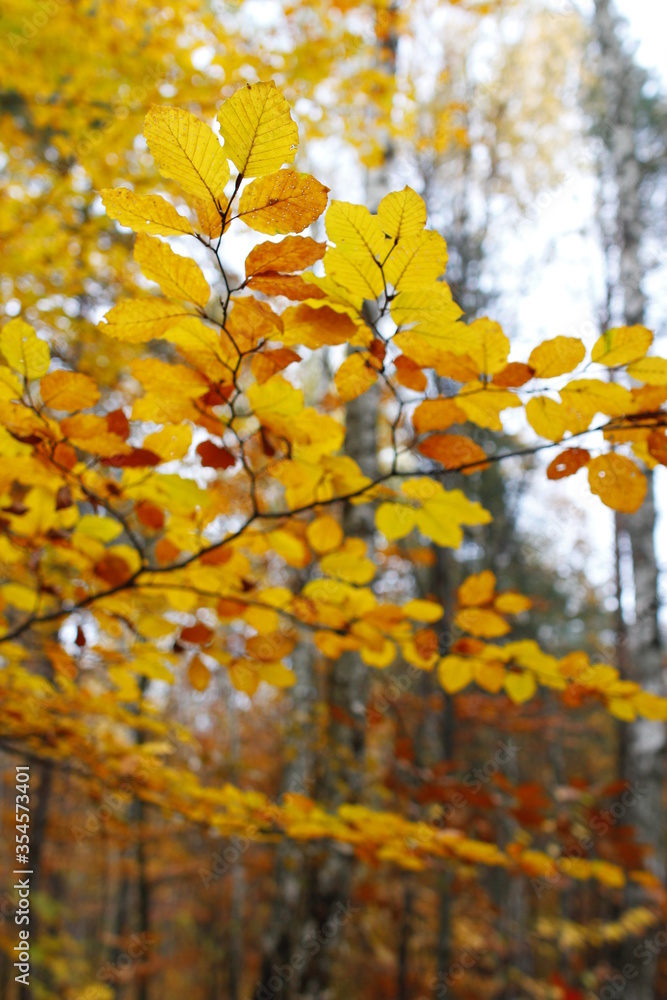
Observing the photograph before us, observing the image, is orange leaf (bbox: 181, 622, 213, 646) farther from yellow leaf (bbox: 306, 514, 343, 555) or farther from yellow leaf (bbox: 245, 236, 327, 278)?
yellow leaf (bbox: 245, 236, 327, 278)

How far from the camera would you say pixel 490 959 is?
928cm

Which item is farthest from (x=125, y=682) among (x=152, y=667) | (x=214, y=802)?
(x=214, y=802)

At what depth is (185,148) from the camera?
47 centimetres

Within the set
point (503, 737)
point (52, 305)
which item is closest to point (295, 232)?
point (52, 305)

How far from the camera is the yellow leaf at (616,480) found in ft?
2.31

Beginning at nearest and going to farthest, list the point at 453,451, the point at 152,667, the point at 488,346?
the point at 488,346
the point at 453,451
the point at 152,667

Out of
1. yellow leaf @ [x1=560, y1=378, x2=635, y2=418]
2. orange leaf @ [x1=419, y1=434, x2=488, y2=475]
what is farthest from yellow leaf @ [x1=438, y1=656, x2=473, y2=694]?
yellow leaf @ [x1=560, y1=378, x2=635, y2=418]

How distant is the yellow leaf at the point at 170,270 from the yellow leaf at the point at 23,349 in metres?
0.22

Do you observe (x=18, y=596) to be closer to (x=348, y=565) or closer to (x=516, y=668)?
(x=348, y=565)

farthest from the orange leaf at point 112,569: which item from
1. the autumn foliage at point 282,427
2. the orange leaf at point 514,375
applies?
the orange leaf at point 514,375

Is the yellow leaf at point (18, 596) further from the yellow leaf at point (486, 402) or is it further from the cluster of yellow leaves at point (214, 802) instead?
the yellow leaf at point (486, 402)

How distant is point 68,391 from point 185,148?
366mm

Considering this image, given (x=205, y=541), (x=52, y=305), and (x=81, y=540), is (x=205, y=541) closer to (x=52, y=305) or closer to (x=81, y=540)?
(x=81, y=540)

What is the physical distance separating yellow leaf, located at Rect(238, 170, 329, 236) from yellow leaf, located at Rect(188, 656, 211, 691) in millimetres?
836
